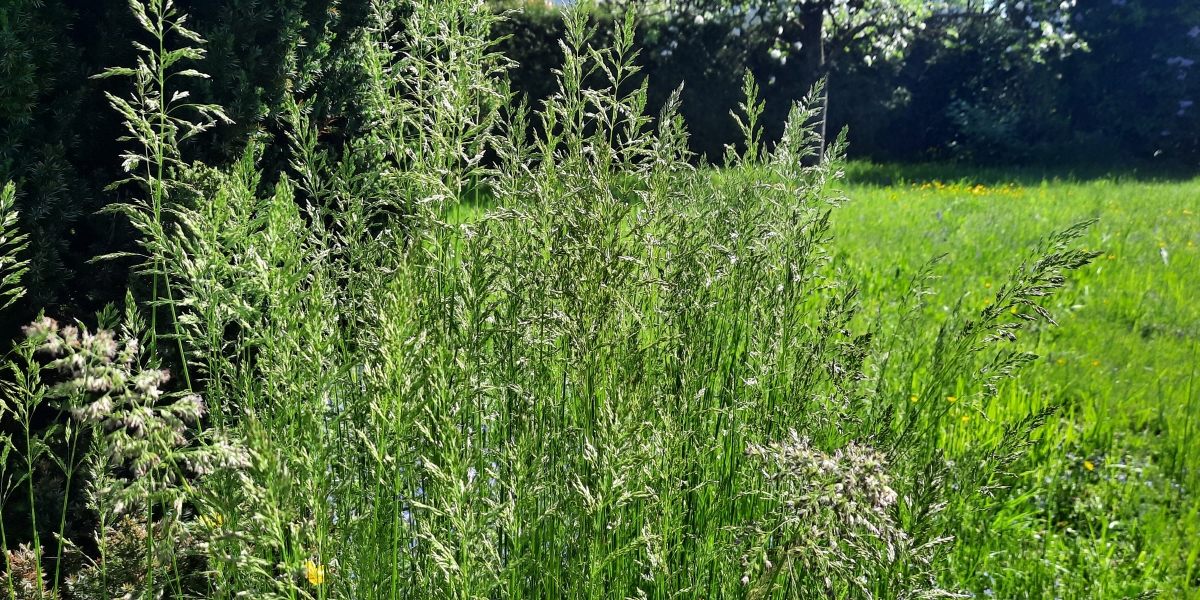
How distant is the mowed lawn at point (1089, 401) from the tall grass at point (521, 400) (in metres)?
0.68

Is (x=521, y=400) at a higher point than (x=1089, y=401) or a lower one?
higher

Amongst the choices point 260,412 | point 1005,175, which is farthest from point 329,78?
point 1005,175

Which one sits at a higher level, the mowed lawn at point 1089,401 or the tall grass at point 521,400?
the tall grass at point 521,400

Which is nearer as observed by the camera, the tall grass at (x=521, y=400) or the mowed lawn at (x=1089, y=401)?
the tall grass at (x=521, y=400)

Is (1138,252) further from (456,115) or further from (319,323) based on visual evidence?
(319,323)

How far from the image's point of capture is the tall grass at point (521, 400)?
141cm

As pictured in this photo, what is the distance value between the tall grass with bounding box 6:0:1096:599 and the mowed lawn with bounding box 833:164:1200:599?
68 cm

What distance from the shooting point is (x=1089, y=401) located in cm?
382

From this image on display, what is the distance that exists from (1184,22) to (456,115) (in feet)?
69.3

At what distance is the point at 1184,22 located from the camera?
59.0ft

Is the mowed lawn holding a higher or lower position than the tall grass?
lower

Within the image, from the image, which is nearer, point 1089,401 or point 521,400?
point 521,400

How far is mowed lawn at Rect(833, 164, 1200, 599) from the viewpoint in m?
2.70

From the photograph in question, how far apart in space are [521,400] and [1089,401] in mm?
3016
